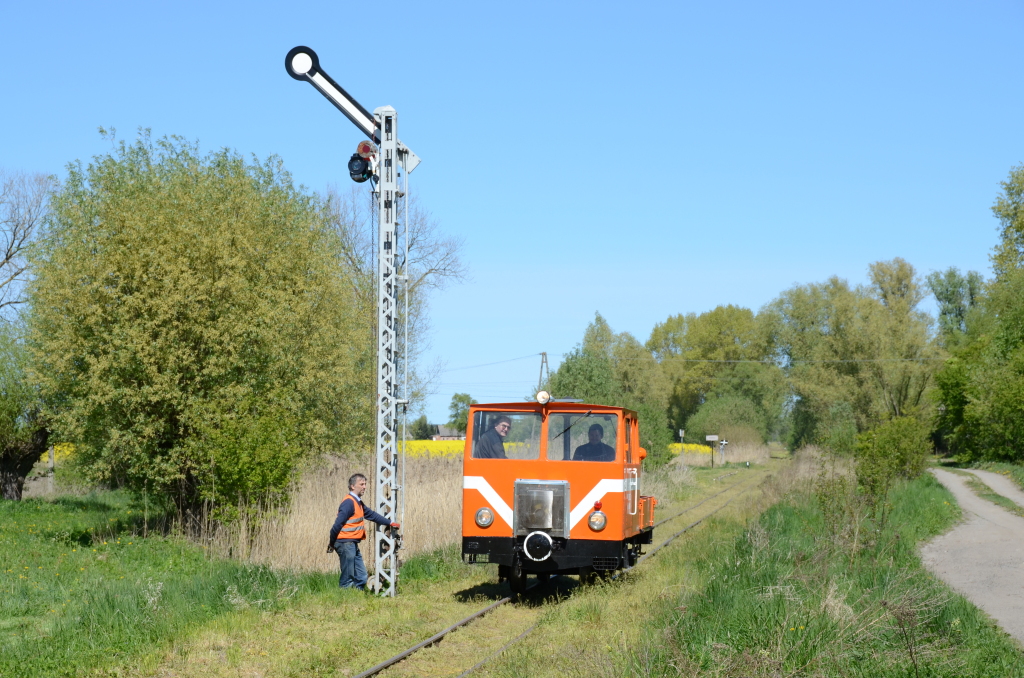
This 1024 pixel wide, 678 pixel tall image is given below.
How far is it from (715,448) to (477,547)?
62.0 metres

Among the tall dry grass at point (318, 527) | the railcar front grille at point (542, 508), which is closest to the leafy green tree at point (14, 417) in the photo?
the tall dry grass at point (318, 527)

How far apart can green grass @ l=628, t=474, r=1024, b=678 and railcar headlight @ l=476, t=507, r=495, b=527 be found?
2410 mm

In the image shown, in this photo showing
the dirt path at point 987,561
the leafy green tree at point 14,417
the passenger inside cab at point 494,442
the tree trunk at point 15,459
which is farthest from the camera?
the tree trunk at point 15,459

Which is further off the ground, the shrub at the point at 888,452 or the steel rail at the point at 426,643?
the shrub at the point at 888,452

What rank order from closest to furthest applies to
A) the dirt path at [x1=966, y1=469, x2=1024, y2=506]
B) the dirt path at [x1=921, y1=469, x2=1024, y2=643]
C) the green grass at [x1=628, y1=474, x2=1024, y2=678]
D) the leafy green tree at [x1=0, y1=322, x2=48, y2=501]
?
the green grass at [x1=628, y1=474, x2=1024, y2=678]
the dirt path at [x1=921, y1=469, x2=1024, y2=643]
the dirt path at [x1=966, y1=469, x2=1024, y2=506]
the leafy green tree at [x1=0, y1=322, x2=48, y2=501]

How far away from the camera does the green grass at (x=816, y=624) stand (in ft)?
23.9

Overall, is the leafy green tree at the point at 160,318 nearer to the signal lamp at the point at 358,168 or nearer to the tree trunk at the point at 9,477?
the signal lamp at the point at 358,168

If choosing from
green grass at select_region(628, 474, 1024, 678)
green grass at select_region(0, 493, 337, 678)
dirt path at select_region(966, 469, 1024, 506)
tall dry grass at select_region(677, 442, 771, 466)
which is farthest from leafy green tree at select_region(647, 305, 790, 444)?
green grass at select_region(628, 474, 1024, 678)

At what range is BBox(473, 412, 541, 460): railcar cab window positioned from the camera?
40.7ft

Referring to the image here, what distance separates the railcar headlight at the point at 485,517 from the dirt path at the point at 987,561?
18.5 ft

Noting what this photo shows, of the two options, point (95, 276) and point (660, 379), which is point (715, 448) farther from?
point (95, 276)

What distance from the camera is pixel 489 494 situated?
12.3 meters

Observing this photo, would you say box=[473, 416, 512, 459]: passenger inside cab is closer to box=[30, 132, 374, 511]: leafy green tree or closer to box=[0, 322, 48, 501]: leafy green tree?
box=[30, 132, 374, 511]: leafy green tree

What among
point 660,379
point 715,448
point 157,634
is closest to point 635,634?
point 157,634
